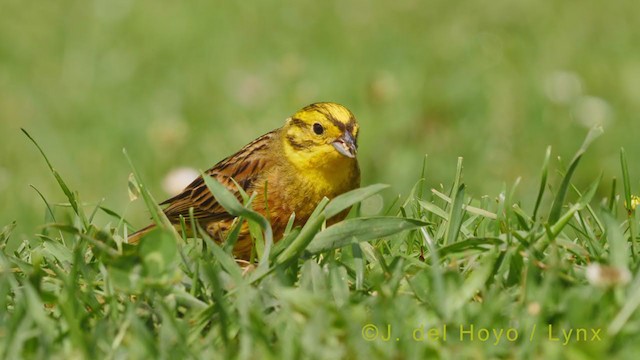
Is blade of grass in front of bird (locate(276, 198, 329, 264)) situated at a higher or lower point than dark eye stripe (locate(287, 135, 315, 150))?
lower

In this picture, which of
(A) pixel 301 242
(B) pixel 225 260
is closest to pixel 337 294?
(A) pixel 301 242

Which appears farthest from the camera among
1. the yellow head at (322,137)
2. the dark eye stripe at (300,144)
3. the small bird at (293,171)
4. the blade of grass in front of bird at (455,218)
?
the dark eye stripe at (300,144)

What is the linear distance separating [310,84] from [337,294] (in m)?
5.88

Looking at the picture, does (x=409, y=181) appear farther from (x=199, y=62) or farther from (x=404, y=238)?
(x=404, y=238)

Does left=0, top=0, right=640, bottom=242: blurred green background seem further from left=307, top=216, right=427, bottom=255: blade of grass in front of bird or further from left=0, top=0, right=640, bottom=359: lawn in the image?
left=307, top=216, right=427, bottom=255: blade of grass in front of bird

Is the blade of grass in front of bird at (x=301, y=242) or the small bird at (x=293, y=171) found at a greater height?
the small bird at (x=293, y=171)

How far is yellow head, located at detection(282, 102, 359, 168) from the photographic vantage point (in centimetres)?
519

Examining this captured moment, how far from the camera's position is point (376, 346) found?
308 cm

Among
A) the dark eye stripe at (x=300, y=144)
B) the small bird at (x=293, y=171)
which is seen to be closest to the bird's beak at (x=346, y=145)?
the small bird at (x=293, y=171)

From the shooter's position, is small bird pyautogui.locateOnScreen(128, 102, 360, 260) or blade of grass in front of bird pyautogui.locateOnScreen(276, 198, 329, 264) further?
small bird pyautogui.locateOnScreen(128, 102, 360, 260)

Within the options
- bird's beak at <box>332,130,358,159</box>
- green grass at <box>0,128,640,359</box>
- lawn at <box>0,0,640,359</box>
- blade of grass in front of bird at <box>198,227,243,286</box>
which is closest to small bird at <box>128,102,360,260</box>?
bird's beak at <box>332,130,358,159</box>

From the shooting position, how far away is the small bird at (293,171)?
197 inches

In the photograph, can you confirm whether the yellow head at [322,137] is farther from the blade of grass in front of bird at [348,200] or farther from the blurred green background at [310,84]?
the blurred green background at [310,84]

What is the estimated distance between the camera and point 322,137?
530 cm
